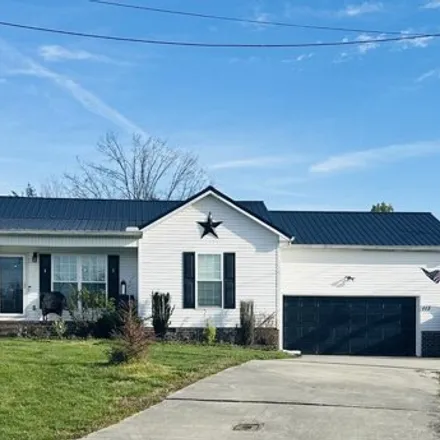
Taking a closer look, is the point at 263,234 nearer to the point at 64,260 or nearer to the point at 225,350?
the point at 225,350

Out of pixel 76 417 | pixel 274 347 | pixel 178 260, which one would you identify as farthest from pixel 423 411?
pixel 178 260

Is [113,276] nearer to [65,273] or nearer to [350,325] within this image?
[65,273]

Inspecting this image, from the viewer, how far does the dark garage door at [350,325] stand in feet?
75.9

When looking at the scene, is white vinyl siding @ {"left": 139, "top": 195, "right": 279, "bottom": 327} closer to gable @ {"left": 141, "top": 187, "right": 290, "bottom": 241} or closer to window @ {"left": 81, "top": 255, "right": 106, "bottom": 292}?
gable @ {"left": 141, "top": 187, "right": 290, "bottom": 241}

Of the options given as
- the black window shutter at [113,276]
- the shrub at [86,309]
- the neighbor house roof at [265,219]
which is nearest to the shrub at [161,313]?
the shrub at [86,309]

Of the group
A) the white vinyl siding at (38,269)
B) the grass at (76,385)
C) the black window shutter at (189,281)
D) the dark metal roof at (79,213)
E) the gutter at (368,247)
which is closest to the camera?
the grass at (76,385)

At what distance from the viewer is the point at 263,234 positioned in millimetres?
22156

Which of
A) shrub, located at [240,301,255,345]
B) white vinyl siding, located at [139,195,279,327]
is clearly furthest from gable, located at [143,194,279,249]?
shrub, located at [240,301,255,345]

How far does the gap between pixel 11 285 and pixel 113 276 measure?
3.29 m

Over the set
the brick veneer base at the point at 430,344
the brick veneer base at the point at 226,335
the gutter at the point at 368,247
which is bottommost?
the brick veneer base at the point at 430,344

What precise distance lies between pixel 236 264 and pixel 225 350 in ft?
13.6

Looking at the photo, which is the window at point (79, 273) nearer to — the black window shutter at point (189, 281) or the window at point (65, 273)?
the window at point (65, 273)

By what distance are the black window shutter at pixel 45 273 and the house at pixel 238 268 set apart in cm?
3

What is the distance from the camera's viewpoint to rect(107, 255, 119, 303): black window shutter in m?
Result: 22.6
